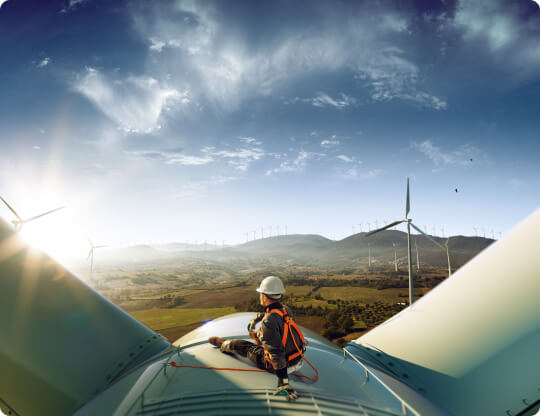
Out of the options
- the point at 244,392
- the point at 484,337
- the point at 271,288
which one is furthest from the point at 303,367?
the point at 484,337

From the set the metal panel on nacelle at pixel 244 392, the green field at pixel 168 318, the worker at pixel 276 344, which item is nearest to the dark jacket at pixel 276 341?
the worker at pixel 276 344

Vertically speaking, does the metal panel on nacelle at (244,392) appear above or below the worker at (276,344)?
below

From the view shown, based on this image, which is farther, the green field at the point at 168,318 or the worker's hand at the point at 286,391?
the green field at the point at 168,318

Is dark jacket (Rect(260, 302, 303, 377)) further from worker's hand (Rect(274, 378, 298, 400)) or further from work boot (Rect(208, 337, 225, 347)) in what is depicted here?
work boot (Rect(208, 337, 225, 347))

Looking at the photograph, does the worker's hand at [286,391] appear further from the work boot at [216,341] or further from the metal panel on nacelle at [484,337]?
the metal panel on nacelle at [484,337]

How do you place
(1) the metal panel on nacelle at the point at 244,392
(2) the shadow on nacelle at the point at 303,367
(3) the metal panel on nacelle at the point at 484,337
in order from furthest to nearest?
(3) the metal panel on nacelle at the point at 484,337
(2) the shadow on nacelle at the point at 303,367
(1) the metal panel on nacelle at the point at 244,392

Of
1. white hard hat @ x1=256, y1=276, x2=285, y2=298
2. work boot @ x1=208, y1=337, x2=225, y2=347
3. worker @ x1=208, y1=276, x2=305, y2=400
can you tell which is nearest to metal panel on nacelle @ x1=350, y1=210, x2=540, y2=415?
worker @ x1=208, y1=276, x2=305, y2=400
